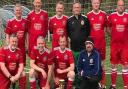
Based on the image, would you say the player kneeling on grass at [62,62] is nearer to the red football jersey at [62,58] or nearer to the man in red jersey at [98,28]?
the red football jersey at [62,58]

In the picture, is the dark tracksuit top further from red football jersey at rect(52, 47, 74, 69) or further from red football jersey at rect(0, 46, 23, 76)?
red football jersey at rect(0, 46, 23, 76)

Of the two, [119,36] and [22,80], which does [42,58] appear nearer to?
[22,80]

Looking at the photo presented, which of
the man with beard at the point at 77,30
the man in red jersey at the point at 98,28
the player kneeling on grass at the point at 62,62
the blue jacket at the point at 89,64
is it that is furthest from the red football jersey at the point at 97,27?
the blue jacket at the point at 89,64

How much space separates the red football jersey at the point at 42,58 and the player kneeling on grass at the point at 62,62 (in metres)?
0.16

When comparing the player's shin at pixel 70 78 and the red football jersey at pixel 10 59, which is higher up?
the red football jersey at pixel 10 59

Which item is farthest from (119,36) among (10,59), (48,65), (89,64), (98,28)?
(10,59)

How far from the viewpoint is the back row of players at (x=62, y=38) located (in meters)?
8.16

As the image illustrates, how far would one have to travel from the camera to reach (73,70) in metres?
8.27

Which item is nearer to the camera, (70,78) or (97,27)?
(70,78)

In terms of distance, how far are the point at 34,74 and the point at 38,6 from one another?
1.55 m

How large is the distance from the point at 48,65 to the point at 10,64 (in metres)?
0.72

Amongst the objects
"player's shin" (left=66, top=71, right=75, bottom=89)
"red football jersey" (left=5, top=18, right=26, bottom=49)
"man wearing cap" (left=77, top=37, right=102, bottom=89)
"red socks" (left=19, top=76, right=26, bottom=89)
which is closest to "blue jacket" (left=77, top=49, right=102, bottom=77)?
"man wearing cap" (left=77, top=37, right=102, bottom=89)

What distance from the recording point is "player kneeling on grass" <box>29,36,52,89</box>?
26.7 ft

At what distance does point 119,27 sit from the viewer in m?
8.79
